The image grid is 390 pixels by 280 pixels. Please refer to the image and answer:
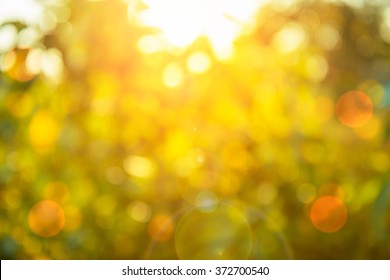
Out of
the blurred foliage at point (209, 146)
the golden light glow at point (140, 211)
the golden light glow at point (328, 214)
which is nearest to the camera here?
the blurred foliage at point (209, 146)

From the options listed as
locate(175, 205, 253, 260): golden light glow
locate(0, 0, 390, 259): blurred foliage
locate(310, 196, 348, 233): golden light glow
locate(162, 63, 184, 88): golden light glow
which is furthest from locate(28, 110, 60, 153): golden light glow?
locate(310, 196, 348, 233): golden light glow

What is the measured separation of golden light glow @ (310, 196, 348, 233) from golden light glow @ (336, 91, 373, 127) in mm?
215

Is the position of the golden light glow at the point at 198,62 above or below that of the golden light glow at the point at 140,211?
above

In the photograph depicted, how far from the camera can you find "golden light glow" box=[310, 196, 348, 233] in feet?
5.90

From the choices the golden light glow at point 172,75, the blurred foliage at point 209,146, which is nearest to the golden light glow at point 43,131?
the blurred foliage at point 209,146

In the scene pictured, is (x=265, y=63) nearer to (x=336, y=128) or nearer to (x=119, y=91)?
(x=336, y=128)

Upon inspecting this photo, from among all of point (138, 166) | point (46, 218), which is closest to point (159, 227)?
point (138, 166)

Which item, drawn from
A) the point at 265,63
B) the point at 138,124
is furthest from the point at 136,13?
the point at 265,63

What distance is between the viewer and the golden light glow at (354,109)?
1.81m

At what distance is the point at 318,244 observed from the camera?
6.06 feet

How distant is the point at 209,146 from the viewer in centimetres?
192

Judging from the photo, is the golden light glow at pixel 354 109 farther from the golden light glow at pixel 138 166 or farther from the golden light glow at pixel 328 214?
the golden light glow at pixel 138 166

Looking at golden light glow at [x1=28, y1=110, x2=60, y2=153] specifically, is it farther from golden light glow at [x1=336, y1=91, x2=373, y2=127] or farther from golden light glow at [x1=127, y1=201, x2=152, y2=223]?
golden light glow at [x1=336, y1=91, x2=373, y2=127]

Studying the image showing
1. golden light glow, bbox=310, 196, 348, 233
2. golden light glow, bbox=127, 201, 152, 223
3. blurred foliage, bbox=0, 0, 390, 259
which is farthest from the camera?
A: golden light glow, bbox=127, 201, 152, 223
